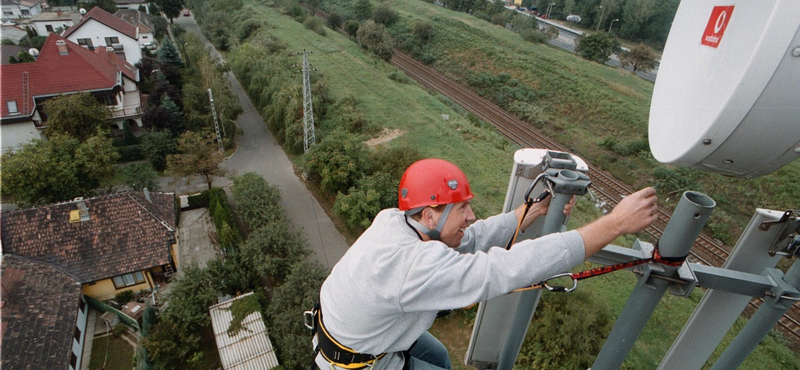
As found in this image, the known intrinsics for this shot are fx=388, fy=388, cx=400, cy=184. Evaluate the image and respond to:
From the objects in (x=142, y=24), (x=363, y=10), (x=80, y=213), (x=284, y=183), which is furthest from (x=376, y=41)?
(x=80, y=213)

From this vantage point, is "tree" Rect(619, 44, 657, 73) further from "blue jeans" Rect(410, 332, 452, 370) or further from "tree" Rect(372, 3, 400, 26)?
"tree" Rect(372, 3, 400, 26)

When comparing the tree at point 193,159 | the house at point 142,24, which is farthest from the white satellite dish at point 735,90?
the house at point 142,24

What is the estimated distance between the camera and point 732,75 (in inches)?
84.4

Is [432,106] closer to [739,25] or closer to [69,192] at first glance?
[69,192]

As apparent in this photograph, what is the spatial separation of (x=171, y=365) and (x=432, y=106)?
82.5 ft

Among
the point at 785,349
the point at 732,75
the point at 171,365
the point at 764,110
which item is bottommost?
the point at 171,365

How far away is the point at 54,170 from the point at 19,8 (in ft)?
184

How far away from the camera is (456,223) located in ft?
9.66

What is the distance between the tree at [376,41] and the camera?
4350cm

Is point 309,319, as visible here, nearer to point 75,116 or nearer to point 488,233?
point 488,233

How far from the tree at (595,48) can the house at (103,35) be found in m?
40.5

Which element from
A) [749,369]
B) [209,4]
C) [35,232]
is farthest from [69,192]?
[209,4]

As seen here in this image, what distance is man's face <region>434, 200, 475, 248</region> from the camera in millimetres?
2926

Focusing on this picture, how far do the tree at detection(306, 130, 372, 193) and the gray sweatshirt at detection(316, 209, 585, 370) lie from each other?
17.3 meters
